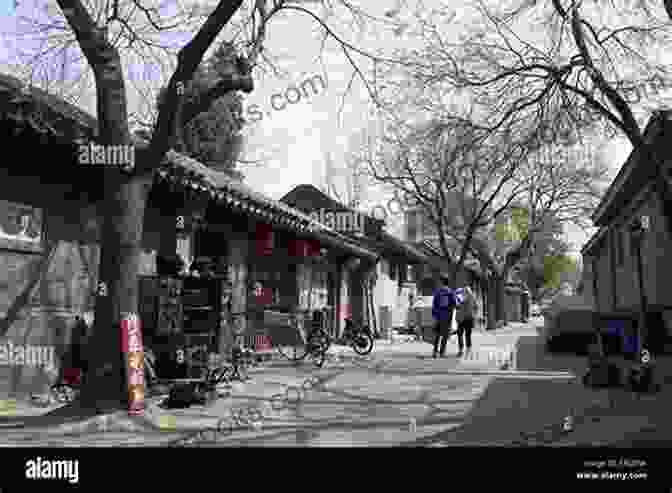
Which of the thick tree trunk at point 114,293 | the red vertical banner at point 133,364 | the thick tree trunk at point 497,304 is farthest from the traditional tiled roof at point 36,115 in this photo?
the thick tree trunk at point 497,304

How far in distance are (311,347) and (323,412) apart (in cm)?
495

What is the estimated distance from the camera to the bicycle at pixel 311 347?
1218 cm

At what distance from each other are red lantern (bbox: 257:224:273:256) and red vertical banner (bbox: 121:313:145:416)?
6354mm

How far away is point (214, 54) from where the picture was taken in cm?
966

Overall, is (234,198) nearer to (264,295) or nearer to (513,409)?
(264,295)

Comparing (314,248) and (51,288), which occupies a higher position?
(314,248)

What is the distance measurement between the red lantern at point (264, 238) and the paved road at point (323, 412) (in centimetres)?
272

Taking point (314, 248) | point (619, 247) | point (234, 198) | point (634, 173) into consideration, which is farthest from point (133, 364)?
point (619, 247)

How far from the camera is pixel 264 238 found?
13.2 metres

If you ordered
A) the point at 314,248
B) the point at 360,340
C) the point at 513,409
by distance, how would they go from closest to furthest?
1. the point at 513,409
2. the point at 360,340
3. the point at 314,248

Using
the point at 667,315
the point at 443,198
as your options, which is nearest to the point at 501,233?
the point at 443,198

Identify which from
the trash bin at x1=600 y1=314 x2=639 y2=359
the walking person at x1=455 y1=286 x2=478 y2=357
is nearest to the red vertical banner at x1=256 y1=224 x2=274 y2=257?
the walking person at x1=455 y1=286 x2=478 y2=357

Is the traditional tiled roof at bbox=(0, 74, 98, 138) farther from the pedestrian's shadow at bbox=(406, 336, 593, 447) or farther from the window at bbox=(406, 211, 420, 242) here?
the window at bbox=(406, 211, 420, 242)

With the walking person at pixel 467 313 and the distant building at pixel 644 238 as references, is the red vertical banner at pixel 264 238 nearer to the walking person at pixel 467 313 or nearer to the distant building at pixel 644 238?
the walking person at pixel 467 313
